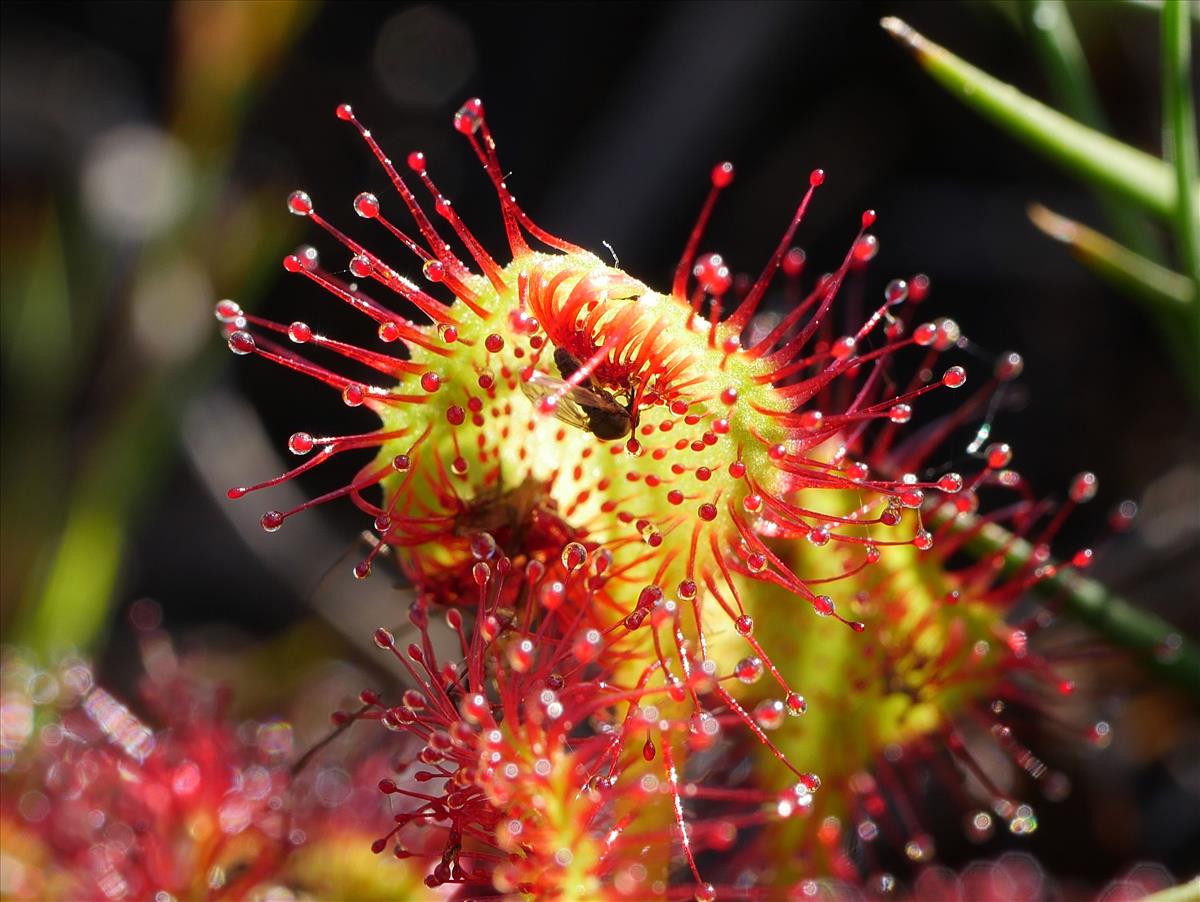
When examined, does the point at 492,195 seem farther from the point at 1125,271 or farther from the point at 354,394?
the point at 354,394

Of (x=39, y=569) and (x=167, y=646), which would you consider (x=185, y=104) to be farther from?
(x=167, y=646)

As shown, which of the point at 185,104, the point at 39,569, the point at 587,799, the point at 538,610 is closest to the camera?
the point at 587,799

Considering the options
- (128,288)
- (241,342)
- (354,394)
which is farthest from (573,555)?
(128,288)

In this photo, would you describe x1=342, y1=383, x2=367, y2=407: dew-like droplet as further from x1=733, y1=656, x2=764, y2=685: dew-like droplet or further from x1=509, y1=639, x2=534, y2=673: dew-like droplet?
x1=733, y1=656, x2=764, y2=685: dew-like droplet

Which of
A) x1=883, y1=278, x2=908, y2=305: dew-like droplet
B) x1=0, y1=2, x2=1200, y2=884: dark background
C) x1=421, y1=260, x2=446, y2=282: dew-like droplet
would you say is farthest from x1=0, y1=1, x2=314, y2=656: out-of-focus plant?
x1=883, y1=278, x2=908, y2=305: dew-like droplet

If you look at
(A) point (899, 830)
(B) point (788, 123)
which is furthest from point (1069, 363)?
(A) point (899, 830)

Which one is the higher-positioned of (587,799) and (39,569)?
(587,799)
